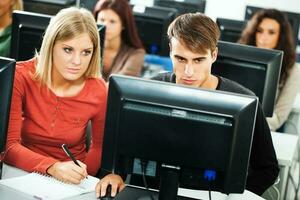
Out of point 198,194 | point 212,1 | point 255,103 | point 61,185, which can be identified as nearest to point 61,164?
point 61,185

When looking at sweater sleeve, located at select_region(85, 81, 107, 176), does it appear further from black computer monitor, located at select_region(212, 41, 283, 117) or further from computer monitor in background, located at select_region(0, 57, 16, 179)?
black computer monitor, located at select_region(212, 41, 283, 117)

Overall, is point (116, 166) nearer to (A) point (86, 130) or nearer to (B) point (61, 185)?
(B) point (61, 185)

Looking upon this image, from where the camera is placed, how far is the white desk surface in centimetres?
271

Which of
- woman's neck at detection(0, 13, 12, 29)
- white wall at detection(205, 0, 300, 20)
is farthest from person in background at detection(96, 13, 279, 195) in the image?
white wall at detection(205, 0, 300, 20)

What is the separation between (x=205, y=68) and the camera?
2.16 metres

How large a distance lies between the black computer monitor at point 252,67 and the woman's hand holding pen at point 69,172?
35.2 inches

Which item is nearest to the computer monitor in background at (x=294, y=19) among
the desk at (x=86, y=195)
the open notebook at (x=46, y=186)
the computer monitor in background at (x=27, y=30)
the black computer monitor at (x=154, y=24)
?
the black computer monitor at (x=154, y=24)

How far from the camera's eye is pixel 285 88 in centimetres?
347

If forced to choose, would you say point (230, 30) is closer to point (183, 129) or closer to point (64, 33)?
point (64, 33)

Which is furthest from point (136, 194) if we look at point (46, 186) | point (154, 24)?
point (154, 24)

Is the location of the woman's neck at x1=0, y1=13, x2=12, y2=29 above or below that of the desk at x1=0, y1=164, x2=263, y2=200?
above

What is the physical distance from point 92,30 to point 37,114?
381mm

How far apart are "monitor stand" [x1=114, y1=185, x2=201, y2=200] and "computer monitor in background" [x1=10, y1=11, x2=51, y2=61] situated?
0.90 metres

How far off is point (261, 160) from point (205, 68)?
1.32 ft
